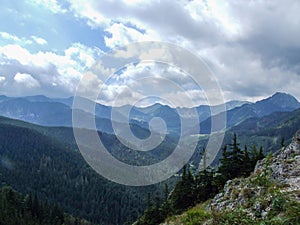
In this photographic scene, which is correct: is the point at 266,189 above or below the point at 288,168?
below

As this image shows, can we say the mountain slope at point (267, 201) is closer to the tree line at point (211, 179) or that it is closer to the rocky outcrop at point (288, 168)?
the rocky outcrop at point (288, 168)

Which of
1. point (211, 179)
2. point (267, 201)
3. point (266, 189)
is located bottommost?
point (211, 179)

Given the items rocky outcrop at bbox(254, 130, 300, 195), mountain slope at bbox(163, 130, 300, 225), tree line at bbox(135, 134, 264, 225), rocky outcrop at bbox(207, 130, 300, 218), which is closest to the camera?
mountain slope at bbox(163, 130, 300, 225)

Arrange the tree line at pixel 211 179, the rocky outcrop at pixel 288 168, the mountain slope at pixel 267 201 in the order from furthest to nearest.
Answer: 1. the tree line at pixel 211 179
2. the rocky outcrop at pixel 288 168
3. the mountain slope at pixel 267 201

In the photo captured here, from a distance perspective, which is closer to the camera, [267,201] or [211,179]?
[267,201]

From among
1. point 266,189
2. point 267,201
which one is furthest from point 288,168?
point 267,201

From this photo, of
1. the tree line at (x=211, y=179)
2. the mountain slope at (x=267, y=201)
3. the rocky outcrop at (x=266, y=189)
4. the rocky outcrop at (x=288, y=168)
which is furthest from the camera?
the tree line at (x=211, y=179)

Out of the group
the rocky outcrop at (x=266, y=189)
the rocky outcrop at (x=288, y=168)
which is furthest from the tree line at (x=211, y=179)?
the rocky outcrop at (x=266, y=189)

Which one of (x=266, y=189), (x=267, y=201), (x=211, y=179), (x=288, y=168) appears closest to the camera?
(x=267, y=201)

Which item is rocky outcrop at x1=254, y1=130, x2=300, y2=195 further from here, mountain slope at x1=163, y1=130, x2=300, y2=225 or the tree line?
the tree line

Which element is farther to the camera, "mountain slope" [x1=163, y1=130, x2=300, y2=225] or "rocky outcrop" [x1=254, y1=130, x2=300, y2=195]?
"rocky outcrop" [x1=254, y1=130, x2=300, y2=195]

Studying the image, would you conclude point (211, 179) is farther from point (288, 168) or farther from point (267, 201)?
point (267, 201)

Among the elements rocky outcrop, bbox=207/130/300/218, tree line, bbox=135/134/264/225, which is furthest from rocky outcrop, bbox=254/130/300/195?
tree line, bbox=135/134/264/225

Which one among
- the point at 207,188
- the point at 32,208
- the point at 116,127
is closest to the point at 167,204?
the point at 207,188
